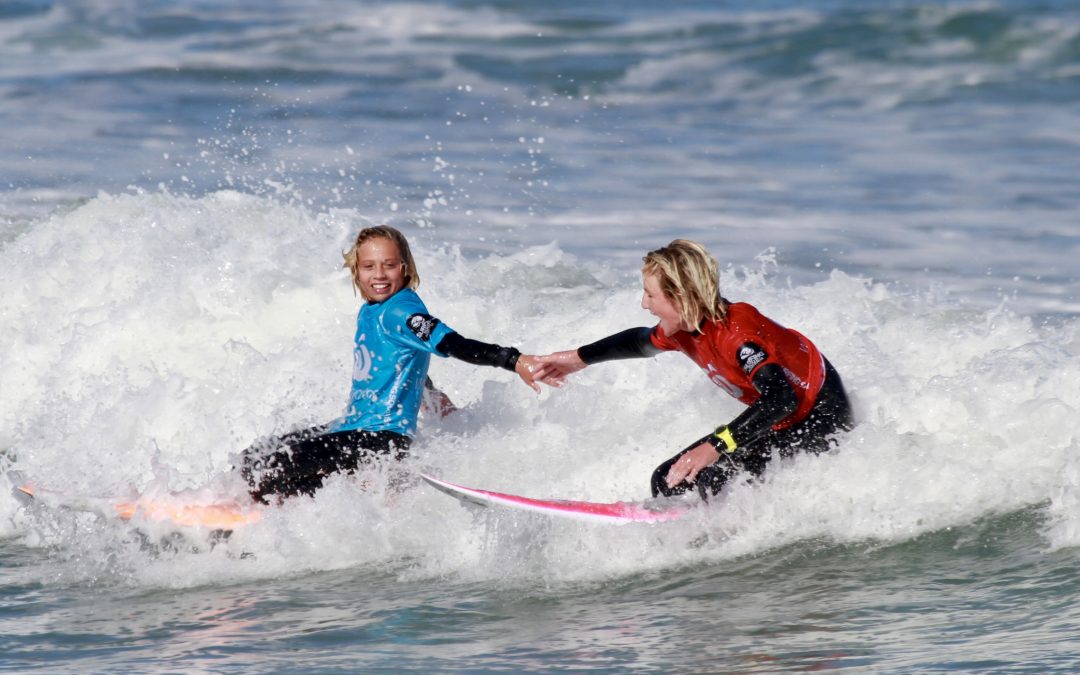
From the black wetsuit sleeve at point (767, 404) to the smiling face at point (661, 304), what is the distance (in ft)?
1.31

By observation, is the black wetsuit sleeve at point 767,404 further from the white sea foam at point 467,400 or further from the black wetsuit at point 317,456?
the black wetsuit at point 317,456

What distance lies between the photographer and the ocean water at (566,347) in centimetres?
552

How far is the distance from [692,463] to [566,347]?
2986mm

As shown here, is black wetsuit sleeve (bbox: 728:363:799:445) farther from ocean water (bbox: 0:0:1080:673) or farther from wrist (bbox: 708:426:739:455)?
ocean water (bbox: 0:0:1080:673)

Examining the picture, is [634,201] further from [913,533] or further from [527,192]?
[913,533]

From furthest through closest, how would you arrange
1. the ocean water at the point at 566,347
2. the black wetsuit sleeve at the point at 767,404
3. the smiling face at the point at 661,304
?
the smiling face at the point at 661,304 < the black wetsuit sleeve at the point at 767,404 < the ocean water at the point at 566,347

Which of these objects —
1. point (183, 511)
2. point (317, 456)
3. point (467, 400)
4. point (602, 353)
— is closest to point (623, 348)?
point (602, 353)

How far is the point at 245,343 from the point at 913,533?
Result: 446cm

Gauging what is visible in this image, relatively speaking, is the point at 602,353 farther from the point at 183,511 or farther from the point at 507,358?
the point at 183,511

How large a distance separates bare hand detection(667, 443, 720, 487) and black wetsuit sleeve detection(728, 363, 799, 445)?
15 cm

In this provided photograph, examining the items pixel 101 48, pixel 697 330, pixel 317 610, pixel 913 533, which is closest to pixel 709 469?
pixel 697 330

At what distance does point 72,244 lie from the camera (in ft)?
36.2

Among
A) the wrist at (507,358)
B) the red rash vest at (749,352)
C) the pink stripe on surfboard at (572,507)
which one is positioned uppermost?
the wrist at (507,358)

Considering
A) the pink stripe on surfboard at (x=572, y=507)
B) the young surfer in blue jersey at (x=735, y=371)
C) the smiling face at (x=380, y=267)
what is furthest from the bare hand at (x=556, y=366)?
the smiling face at (x=380, y=267)
